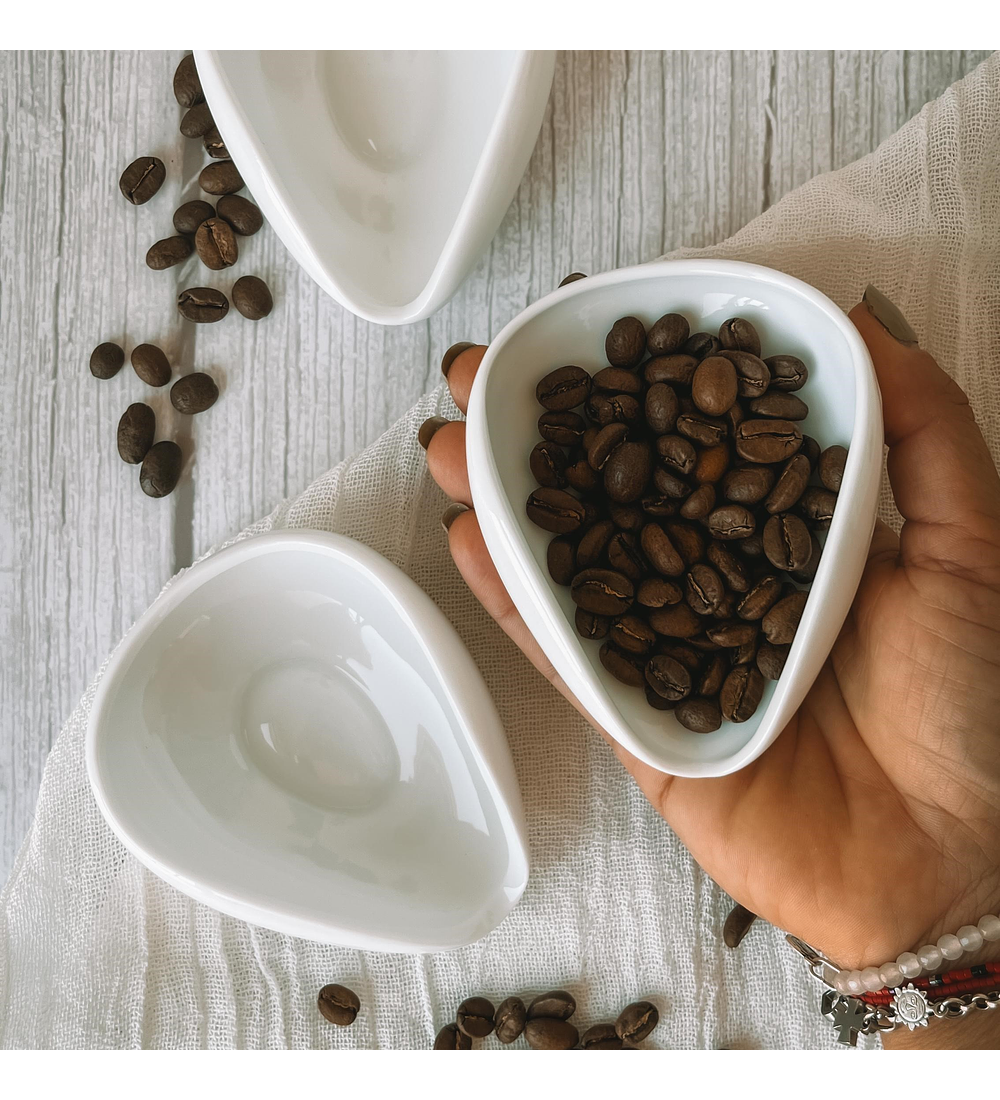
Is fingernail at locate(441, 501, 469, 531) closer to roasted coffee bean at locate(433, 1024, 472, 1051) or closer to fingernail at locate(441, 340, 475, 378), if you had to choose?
fingernail at locate(441, 340, 475, 378)

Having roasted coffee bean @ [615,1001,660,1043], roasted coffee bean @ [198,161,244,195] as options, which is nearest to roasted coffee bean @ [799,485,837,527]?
roasted coffee bean @ [615,1001,660,1043]

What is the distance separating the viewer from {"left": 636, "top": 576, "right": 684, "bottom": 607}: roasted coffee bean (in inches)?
30.7

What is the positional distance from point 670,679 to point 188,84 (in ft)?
2.80

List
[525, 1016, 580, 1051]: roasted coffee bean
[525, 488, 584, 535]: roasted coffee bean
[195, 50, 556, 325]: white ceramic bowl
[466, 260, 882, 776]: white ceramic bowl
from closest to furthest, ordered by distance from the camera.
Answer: [466, 260, 882, 776]: white ceramic bowl < [525, 488, 584, 535]: roasted coffee bean < [195, 50, 556, 325]: white ceramic bowl < [525, 1016, 580, 1051]: roasted coffee bean

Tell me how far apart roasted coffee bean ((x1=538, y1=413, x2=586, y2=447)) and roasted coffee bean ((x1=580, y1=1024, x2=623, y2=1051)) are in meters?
0.67

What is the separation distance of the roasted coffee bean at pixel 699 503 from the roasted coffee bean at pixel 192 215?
67cm

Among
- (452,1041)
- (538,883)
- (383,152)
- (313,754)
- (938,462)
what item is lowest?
(452,1041)

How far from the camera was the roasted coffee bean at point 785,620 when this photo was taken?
0.75 metres

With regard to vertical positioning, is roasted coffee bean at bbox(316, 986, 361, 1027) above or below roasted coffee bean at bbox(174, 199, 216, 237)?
below

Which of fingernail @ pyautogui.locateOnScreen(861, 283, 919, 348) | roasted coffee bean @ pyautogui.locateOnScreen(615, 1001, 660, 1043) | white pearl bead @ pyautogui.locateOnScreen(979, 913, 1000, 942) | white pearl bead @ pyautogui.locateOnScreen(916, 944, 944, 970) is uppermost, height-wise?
fingernail @ pyautogui.locateOnScreen(861, 283, 919, 348)

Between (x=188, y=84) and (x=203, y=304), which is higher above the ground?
(x=188, y=84)

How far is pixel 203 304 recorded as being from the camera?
1.08 meters

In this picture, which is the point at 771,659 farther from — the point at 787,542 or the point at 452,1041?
the point at 452,1041

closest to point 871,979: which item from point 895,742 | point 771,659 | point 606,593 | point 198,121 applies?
point 895,742
